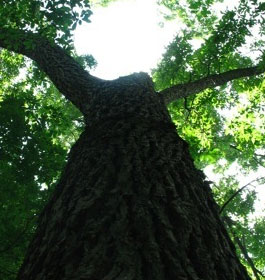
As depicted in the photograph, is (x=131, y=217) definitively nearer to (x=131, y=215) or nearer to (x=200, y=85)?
(x=131, y=215)

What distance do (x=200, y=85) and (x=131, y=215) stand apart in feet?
21.1

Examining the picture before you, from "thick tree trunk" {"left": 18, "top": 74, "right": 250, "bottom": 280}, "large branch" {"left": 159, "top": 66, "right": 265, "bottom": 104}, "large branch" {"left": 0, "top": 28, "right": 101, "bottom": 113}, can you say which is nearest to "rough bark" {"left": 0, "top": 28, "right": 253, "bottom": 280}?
"thick tree trunk" {"left": 18, "top": 74, "right": 250, "bottom": 280}

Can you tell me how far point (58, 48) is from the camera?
19.4ft

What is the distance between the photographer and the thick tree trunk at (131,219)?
1.34m

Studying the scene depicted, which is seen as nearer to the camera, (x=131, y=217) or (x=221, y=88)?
(x=131, y=217)

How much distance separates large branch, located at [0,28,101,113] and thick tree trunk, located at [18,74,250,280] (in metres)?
1.80

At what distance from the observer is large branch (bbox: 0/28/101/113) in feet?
14.8

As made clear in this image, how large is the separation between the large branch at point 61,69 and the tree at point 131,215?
136 centimetres

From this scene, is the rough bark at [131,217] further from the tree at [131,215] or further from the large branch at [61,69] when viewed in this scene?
the large branch at [61,69]

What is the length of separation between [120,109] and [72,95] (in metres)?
1.56

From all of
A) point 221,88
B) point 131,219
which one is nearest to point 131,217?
point 131,219

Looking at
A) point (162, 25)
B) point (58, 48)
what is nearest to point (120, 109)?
point (58, 48)

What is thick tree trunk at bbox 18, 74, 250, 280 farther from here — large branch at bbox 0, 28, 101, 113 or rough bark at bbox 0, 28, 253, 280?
large branch at bbox 0, 28, 101, 113

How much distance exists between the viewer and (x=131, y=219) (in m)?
1.59
